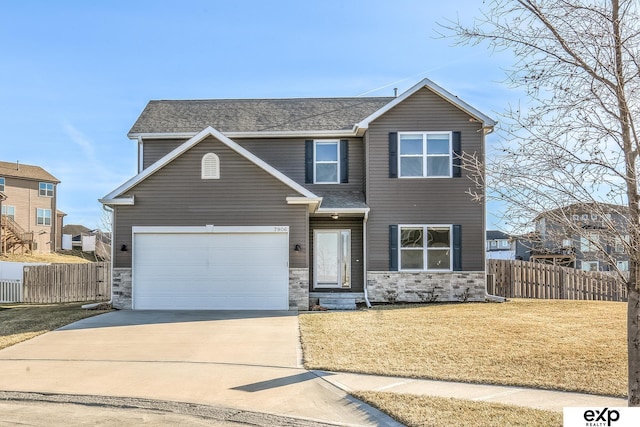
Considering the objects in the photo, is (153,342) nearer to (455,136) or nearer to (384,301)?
(384,301)

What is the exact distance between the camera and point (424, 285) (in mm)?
17625

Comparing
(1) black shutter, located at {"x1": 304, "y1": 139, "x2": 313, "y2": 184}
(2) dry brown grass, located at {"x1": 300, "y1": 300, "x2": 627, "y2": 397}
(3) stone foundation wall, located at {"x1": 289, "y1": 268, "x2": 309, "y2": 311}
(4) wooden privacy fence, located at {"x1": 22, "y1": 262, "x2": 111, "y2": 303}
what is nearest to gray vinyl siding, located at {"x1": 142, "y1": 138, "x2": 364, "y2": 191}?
(1) black shutter, located at {"x1": 304, "y1": 139, "x2": 313, "y2": 184}

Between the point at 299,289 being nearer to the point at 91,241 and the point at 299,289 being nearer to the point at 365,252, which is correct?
the point at 365,252

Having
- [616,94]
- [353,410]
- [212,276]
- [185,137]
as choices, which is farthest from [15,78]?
[616,94]

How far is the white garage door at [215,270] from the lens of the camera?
16.0m

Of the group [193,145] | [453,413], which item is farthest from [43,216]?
[453,413]

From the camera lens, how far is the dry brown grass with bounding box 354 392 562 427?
19.0 ft

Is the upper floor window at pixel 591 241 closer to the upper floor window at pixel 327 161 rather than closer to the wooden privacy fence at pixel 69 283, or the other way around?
the upper floor window at pixel 327 161

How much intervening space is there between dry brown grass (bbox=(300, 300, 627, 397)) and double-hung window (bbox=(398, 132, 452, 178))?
4.57 m

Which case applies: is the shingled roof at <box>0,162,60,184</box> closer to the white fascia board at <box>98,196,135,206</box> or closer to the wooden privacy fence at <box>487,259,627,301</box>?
the white fascia board at <box>98,196,135,206</box>

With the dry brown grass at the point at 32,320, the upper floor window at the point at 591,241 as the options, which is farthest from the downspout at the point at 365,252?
the upper floor window at the point at 591,241

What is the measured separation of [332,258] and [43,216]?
112ft

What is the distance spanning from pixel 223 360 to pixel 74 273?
46.9ft

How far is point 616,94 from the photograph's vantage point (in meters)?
5.32
